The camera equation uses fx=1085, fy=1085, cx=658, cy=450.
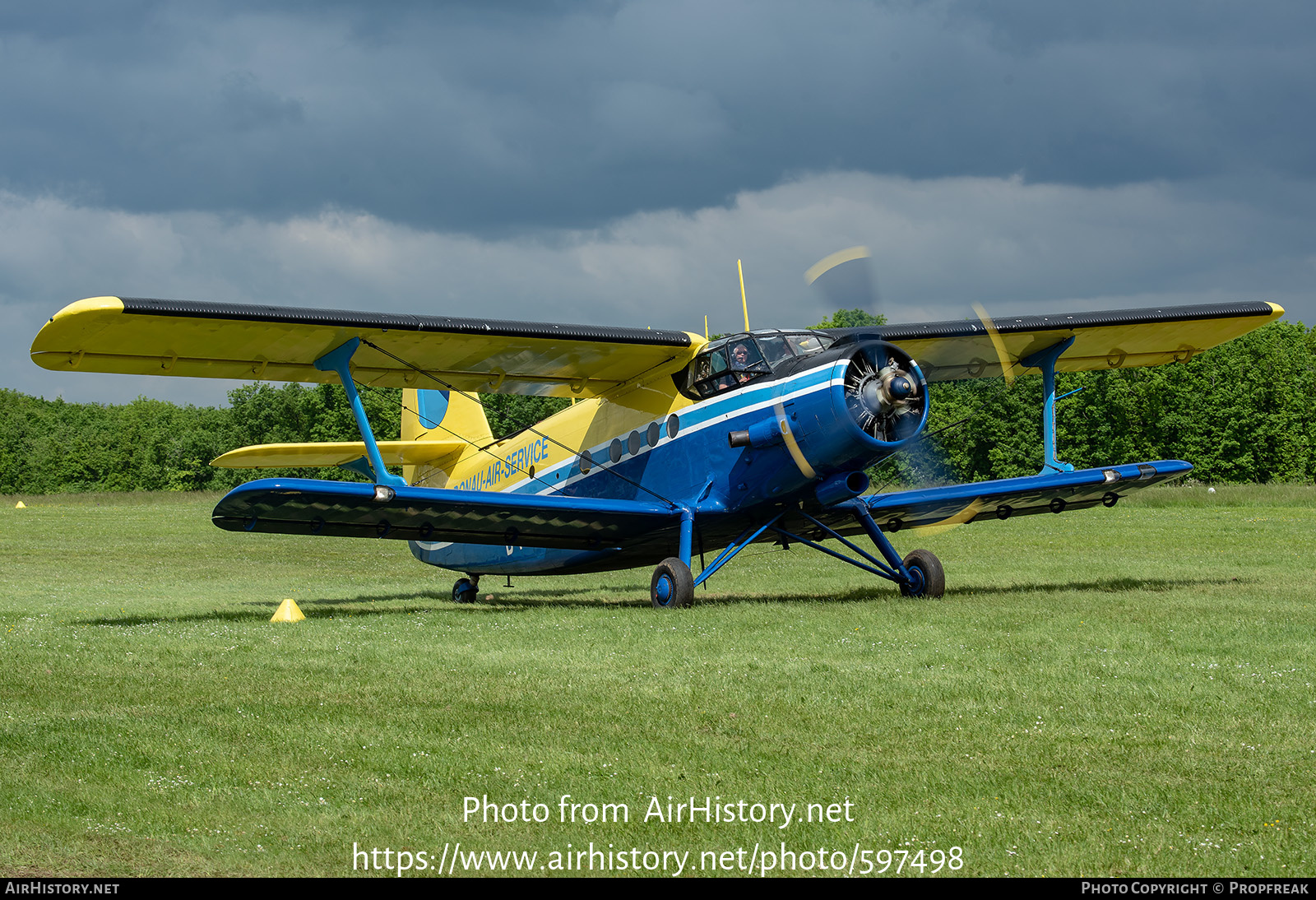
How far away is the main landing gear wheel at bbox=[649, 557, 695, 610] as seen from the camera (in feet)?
42.5

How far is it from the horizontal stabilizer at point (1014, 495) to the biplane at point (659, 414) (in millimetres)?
46

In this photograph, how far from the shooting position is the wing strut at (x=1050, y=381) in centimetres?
1538

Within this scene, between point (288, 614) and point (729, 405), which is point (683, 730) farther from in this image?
point (288, 614)

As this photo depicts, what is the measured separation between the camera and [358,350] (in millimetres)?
14500

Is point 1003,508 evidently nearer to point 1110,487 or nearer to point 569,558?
point 1110,487

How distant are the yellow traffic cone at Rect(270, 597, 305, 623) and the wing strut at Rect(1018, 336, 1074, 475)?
10.3 meters

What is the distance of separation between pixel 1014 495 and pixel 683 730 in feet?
32.4

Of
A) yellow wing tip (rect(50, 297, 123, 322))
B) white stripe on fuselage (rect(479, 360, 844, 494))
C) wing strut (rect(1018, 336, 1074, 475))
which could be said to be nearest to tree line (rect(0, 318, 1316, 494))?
wing strut (rect(1018, 336, 1074, 475))

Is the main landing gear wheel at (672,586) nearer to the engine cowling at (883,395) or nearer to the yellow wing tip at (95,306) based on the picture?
the engine cowling at (883,395)

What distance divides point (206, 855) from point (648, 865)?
1.82 m

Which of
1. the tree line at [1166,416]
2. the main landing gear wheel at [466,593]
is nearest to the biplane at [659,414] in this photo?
the main landing gear wheel at [466,593]

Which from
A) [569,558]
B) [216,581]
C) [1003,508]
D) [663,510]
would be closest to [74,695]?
[663,510]

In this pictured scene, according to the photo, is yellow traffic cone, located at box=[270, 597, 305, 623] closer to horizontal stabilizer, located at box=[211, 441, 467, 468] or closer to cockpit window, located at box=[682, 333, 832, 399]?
horizontal stabilizer, located at box=[211, 441, 467, 468]

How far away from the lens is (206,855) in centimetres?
445
